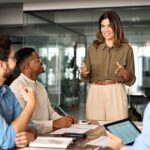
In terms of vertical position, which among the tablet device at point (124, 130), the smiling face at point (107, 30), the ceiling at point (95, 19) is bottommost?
the tablet device at point (124, 130)

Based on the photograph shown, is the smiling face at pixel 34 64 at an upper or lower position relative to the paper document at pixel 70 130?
upper

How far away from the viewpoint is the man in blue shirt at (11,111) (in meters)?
1.83

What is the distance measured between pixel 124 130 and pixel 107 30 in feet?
4.38

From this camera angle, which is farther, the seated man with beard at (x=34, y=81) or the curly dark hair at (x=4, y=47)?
the seated man with beard at (x=34, y=81)

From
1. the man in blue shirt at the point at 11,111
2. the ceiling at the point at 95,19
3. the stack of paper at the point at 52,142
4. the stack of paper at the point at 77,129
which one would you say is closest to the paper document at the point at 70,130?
the stack of paper at the point at 77,129

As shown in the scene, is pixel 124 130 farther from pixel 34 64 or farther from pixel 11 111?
pixel 34 64

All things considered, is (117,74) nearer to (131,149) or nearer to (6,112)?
(6,112)

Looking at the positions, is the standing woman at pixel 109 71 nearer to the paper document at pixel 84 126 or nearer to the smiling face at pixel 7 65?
the paper document at pixel 84 126

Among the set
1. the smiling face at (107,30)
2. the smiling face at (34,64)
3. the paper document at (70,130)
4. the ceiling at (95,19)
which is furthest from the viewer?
the ceiling at (95,19)

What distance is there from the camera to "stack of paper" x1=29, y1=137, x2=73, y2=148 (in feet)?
5.91

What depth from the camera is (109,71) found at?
3.03m

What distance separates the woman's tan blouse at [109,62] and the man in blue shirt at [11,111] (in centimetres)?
104

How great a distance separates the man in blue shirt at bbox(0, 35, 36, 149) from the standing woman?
1.00m

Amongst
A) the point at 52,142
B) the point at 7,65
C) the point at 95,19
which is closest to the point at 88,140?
the point at 52,142
